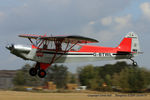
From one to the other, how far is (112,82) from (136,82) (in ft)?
15.8

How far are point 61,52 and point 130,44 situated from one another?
603 cm

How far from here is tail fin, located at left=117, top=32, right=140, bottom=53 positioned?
20797 mm

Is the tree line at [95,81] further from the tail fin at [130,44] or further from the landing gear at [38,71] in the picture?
the landing gear at [38,71]

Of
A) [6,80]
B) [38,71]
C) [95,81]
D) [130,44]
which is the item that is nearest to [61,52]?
[38,71]

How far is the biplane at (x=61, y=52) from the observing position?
16875mm

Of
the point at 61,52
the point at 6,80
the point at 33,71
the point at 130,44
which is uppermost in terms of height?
the point at 130,44

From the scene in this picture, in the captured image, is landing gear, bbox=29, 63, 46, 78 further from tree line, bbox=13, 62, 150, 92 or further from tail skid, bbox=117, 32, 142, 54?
tree line, bbox=13, 62, 150, 92

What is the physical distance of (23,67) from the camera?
48.9m

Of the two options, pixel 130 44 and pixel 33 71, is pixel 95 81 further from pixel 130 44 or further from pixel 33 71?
pixel 33 71

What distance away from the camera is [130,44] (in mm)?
21031

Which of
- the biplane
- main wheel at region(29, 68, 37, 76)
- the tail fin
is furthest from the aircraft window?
the tail fin

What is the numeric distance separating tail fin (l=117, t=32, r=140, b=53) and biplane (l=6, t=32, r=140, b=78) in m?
0.13

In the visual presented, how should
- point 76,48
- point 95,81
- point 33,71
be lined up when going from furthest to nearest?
point 95,81 < point 76,48 < point 33,71

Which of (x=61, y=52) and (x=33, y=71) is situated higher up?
(x=61, y=52)
